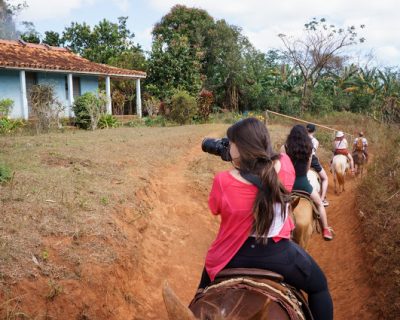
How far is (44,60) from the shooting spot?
19578 mm

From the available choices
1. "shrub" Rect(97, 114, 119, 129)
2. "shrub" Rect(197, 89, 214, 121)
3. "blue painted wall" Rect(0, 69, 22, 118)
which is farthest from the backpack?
"blue painted wall" Rect(0, 69, 22, 118)

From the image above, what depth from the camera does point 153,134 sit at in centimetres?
1420

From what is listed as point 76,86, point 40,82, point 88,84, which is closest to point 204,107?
point 88,84

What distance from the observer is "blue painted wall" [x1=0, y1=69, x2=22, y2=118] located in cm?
1807

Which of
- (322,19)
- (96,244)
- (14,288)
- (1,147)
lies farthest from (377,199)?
(322,19)

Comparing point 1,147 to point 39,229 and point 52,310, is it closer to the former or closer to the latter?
point 39,229

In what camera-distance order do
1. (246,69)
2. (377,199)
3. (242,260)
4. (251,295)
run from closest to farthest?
(251,295), (242,260), (377,199), (246,69)

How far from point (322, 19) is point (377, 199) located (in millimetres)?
21259

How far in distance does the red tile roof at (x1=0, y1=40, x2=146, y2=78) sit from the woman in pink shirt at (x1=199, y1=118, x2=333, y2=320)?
17.1 m

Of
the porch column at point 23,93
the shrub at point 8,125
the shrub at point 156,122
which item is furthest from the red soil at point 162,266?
the porch column at point 23,93

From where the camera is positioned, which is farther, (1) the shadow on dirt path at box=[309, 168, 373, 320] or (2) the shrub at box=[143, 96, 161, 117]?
(2) the shrub at box=[143, 96, 161, 117]

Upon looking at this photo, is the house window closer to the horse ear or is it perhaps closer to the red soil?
the red soil

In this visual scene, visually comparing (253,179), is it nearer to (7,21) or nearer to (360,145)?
(360,145)

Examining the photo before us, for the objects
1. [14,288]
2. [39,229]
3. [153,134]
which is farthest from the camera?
[153,134]
